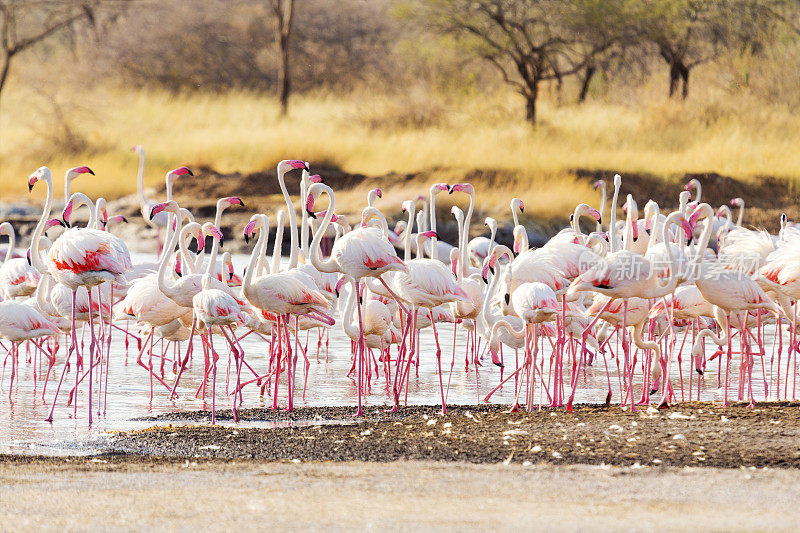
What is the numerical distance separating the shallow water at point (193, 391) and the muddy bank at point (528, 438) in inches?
18.3

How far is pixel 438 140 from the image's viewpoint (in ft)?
94.9

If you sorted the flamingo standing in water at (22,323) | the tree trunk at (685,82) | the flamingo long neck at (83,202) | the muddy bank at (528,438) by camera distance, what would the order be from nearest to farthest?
the muddy bank at (528,438), the flamingo standing in water at (22,323), the flamingo long neck at (83,202), the tree trunk at (685,82)

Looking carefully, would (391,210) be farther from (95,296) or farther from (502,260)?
(95,296)

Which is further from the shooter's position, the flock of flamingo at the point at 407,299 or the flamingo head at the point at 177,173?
the flamingo head at the point at 177,173

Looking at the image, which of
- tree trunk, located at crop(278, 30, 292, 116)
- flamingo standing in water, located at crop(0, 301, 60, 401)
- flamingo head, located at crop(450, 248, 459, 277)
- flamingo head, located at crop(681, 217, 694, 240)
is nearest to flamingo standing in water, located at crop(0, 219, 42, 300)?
flamingo standing in water, located at crop(0, 301, 60, 401)

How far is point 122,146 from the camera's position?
30109 mm

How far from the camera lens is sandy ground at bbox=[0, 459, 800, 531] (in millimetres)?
4973

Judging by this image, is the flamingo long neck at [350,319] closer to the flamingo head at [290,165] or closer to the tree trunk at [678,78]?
the flamingo head at [290,165]

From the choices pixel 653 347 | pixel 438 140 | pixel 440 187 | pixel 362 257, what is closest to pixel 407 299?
pixel 362 257

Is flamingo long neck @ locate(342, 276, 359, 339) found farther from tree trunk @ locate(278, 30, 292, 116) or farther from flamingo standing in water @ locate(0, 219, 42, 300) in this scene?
tree trunk @ locate(278, 30, 292, 116)

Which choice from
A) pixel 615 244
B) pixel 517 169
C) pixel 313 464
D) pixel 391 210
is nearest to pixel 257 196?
pixel 391 210

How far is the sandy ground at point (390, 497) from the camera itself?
4.97 metres

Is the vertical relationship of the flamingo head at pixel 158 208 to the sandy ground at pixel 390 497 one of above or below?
above

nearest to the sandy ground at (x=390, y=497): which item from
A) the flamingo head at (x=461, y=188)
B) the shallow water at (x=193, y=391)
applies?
the shallow water at (x=193, y=391)
